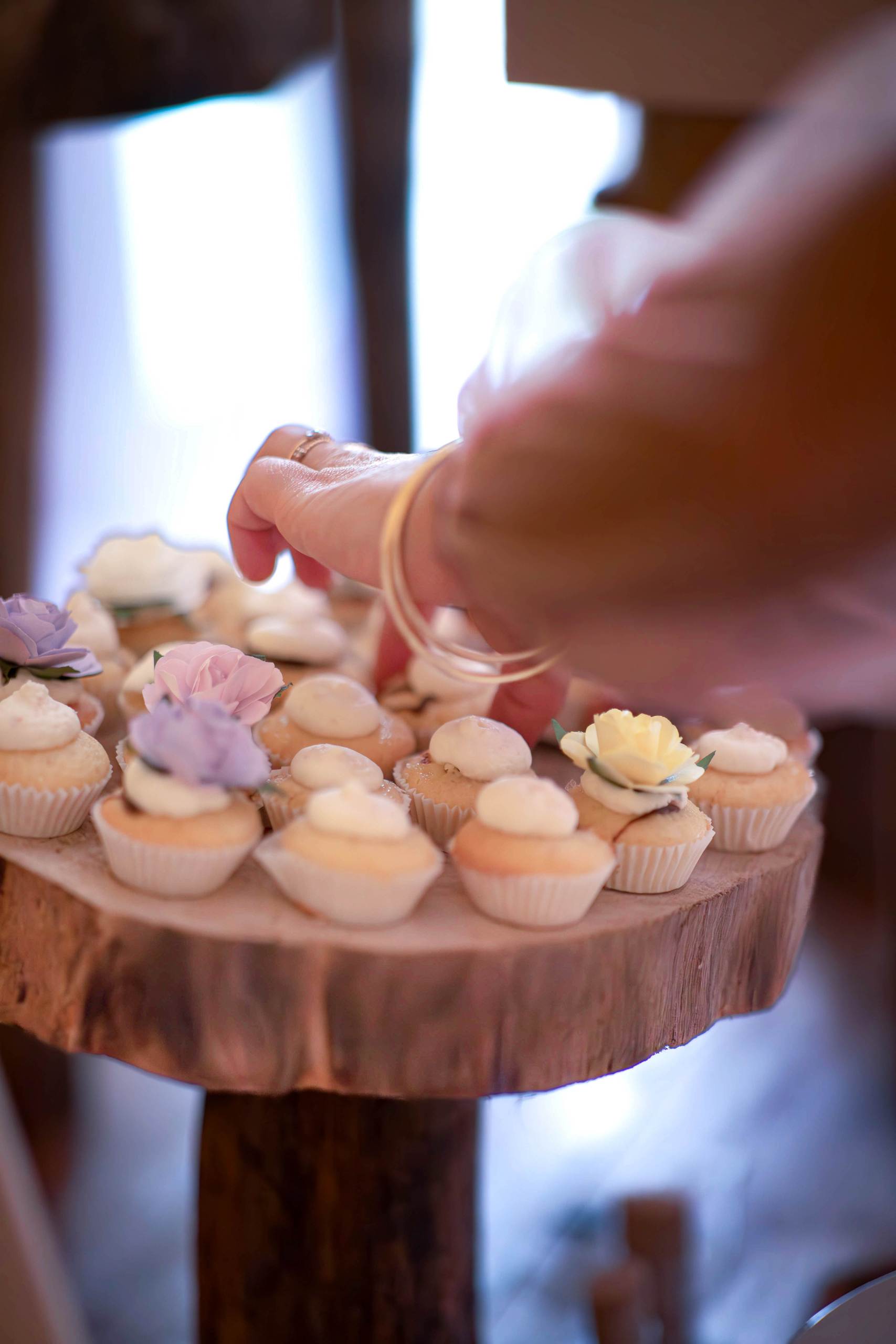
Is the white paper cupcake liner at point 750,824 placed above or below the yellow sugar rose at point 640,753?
below

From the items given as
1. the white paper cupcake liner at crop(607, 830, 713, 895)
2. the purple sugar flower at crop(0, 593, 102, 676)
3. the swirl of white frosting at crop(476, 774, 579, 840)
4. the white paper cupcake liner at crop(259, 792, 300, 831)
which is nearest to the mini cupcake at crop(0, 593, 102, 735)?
the purple sugar flower at crop(0, 593, 102, 676)

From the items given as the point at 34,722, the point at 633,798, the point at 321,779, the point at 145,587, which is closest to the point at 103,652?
the point at 145,587

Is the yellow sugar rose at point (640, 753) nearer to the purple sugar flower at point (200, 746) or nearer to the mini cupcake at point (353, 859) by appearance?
the mini cupcake at point (353, 859)

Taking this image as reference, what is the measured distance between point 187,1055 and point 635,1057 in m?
0.39

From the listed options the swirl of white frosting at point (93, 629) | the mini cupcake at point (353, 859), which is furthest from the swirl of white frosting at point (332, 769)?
the swirl of white frosting at point (93, 629)

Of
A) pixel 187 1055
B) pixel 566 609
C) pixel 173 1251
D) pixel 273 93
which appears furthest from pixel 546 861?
pixel 273 93

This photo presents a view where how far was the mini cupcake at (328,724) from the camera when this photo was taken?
118cm

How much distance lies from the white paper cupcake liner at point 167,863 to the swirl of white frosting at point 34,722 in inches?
5.0

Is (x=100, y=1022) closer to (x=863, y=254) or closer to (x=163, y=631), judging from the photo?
(x=163, y=631)

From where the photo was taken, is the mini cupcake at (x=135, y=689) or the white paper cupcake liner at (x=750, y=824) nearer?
the white paper cupcake liner at (x=750, y=824)

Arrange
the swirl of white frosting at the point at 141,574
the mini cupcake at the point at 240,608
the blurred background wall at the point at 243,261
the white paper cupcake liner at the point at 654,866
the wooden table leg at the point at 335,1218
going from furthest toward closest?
the blurred background wall at the point at 243,261 < the mini cupcake at the point at 240,608 < the swirl of white frosting at the point at 141,574 < the wooden table leg at the point at 335,1218 < the white paper cupcake liner at the point at 654,866

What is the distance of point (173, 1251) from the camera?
1976 mm

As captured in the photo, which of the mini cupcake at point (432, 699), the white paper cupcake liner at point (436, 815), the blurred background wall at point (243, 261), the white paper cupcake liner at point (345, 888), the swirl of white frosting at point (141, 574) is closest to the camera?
the white paper cupcake liner at point (345, 888)

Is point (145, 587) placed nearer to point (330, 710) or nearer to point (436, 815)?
point (330, 710)
